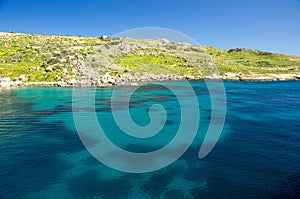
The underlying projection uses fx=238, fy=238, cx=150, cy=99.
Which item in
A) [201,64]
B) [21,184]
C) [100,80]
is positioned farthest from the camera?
[201,64]

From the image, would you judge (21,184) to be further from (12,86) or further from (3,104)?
(12,86)

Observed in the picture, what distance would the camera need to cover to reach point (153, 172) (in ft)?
55.6

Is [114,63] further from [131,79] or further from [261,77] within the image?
[261,77]

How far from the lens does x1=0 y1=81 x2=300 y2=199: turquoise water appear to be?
47.7 ft

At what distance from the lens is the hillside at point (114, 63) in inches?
2781

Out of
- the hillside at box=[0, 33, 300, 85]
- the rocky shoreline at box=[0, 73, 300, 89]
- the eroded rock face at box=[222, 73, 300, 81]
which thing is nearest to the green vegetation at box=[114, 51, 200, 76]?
the hillside at box=[0, 33, 300, 85]

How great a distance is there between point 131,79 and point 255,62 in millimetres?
80952

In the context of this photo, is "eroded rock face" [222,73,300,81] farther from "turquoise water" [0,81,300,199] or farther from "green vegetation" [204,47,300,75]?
"turquoise water" [0,81,300,199]

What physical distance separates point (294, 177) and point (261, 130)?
36.5 ft

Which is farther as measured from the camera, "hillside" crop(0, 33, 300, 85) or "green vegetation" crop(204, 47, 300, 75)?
"green vegetation" crop(204, 47, 300, 75)

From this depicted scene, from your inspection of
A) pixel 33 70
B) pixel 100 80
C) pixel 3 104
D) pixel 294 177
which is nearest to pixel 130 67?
pixel 100 80

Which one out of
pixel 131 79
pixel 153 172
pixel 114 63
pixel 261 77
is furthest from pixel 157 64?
pixel 153 172

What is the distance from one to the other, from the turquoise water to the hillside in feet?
135

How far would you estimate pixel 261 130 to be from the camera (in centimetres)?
2686
